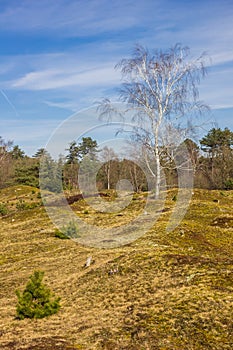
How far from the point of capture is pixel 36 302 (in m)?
17.4

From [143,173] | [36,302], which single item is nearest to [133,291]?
[36,302]

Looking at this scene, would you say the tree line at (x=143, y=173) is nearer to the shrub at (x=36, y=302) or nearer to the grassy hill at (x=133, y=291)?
the grassy hill at (x=133, y=291)

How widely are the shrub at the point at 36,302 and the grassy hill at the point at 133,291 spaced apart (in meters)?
0.39

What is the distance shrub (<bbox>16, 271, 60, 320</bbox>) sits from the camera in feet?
55.9

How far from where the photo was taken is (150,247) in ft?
85.0

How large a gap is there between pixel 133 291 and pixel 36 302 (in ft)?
15.0

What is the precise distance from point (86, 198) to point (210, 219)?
79.6 ft

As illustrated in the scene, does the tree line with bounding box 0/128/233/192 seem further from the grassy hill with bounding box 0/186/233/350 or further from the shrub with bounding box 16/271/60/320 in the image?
the shrub with bounding box 16/271/60/320

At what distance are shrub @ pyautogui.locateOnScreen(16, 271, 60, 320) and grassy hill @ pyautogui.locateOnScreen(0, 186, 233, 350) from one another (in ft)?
1.29

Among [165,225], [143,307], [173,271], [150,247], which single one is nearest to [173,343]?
[143,307]

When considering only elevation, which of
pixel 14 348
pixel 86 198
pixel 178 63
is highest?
pixel 178 63

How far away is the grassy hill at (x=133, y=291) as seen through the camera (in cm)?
1378

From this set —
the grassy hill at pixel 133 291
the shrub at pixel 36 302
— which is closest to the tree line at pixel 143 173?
the grassy hill at pixel 133 291

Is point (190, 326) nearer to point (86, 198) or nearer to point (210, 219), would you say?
point (210, 219)
